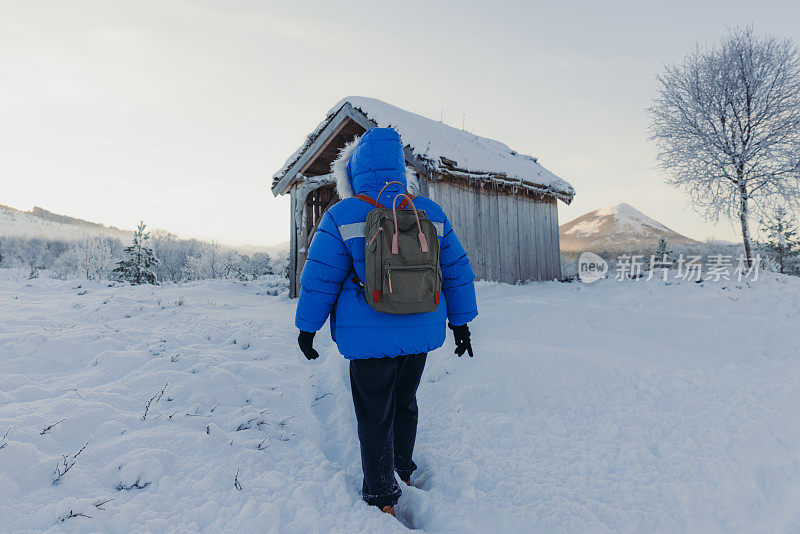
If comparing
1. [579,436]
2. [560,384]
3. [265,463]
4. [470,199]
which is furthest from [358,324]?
[470,199]

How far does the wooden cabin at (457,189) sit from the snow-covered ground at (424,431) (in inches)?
173

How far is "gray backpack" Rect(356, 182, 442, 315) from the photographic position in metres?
2.13

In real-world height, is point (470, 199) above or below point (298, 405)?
above

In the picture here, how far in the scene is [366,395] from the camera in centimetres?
226

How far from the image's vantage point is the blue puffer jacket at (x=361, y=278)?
221 cm

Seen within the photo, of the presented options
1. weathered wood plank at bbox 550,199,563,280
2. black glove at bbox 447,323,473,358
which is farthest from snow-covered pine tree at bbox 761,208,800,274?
black glove at bbox 447,323,473,358

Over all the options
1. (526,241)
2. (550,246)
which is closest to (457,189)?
(526,241)

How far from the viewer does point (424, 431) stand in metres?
3.24

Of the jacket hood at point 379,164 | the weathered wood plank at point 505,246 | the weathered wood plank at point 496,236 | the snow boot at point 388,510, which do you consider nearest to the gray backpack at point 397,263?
the jacket hood at point 379,164

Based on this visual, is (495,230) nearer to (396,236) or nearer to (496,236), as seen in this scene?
(496,236)

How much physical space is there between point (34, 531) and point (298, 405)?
194 centimetres

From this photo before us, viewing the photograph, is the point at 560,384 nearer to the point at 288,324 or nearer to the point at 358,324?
the point at 358,324

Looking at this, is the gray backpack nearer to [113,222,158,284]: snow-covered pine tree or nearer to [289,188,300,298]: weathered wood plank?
[289,188,300,298]: weathered wood plank

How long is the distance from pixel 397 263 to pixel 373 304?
0.25m
